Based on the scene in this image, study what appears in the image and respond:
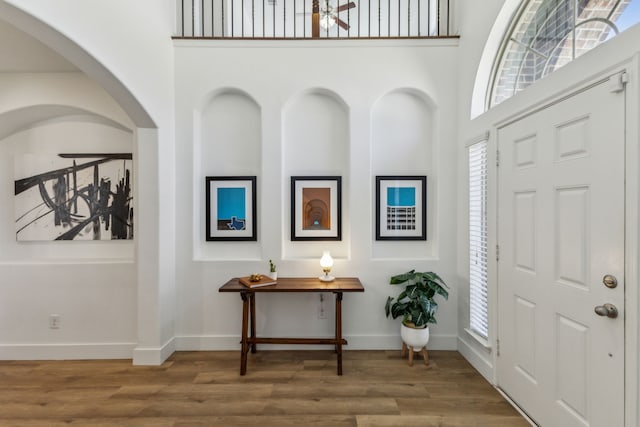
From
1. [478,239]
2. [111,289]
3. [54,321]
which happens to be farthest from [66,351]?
[478,239]

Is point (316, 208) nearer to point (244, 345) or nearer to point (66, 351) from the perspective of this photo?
point (244, 345)

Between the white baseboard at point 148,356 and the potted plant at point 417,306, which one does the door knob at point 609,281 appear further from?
the white baseboard at point 148,356

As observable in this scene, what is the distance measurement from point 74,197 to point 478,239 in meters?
3.94

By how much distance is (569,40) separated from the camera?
1.90 m

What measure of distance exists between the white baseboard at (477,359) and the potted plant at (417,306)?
1.39ft

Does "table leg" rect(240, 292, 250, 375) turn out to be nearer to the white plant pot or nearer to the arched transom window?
the white plant pot

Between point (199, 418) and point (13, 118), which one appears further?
point (13, 118)

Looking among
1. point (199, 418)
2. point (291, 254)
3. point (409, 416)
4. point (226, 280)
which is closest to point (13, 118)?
point (226, 280)

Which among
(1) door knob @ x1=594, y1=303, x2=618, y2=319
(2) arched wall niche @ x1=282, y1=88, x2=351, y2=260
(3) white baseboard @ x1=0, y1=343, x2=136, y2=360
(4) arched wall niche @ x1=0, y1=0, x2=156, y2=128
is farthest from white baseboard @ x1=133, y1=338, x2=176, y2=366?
(1) door knob @ x1=594, y1=303, x2=618, y2=319

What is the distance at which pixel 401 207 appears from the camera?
3221mm

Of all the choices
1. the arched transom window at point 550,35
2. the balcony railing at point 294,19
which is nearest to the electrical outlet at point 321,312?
the arched transom window at point 550,35

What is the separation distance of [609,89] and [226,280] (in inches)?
125

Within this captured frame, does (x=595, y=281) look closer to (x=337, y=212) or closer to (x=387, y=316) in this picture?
(x=387, y=316)

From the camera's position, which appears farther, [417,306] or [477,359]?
[417,306]
